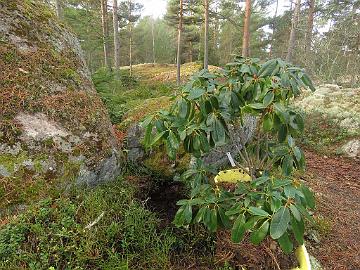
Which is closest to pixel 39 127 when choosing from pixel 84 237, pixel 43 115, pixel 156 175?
pixel 43 115

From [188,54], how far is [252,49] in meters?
6.05

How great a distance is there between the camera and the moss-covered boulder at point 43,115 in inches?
105

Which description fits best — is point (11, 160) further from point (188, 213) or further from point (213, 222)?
point (213, 222)

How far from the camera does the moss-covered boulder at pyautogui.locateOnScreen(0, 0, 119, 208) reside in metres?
2.67

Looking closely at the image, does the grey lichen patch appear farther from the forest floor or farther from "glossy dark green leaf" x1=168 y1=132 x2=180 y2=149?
"glossy dark green leaf" x1=168 y1=132 x2=180 y2=149

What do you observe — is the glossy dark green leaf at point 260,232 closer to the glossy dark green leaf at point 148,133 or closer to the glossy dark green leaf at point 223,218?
the glossy dark green leaf at point 223,218

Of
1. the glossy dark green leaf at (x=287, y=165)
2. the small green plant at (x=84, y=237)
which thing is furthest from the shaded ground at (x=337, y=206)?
the small green plant at (x=84, y=237)

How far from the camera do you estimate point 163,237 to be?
8.69ft

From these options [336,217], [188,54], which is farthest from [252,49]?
[336,217]

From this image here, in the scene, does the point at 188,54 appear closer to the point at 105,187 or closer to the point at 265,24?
the point at 265,24

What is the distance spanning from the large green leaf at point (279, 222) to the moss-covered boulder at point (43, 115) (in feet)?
6.77

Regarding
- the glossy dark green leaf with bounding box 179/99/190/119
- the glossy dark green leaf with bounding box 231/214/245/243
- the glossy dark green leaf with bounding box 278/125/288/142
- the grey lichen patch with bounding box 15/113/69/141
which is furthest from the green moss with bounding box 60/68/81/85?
the glossy dark green leaf with bounding box 231/214/245/243

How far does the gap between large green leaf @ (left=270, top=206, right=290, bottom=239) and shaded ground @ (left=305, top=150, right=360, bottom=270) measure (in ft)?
6.36

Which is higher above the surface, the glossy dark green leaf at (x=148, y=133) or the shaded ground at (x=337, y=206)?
the glossy dark green leaf at (x=148, y=133)
